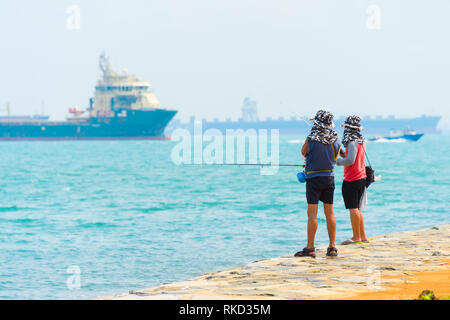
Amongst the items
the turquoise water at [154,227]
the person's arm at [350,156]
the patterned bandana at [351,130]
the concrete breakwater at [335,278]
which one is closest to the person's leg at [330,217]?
the concrete breakwater at [335,278]

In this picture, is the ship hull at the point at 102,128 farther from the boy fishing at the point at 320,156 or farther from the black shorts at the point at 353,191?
the boy fishing at the point at 320,156

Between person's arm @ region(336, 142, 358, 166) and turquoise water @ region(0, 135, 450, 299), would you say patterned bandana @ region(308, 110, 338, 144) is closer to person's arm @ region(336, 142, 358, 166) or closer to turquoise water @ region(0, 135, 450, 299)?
person's arm @ region(336, 142, 358, 166)

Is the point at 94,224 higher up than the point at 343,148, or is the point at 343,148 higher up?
Result: the point at 343,148

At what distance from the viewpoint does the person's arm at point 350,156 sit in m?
7.62

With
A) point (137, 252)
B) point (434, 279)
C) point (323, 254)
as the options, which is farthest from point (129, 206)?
point (434, 279)

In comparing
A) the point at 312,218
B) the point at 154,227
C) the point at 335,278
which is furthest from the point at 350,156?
the point at 154,227

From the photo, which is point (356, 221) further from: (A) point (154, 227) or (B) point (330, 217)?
(A) point (154, 227)

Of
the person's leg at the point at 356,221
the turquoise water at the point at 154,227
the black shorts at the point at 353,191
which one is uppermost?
the black shorts at the point at 353,191

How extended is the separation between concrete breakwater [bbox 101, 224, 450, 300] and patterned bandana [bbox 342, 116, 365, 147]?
1.34 m

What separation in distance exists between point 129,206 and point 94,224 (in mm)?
5394

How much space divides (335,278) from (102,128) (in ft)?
345

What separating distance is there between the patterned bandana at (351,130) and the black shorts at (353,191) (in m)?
0.56

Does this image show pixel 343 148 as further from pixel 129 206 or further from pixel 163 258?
pixel 129 206
